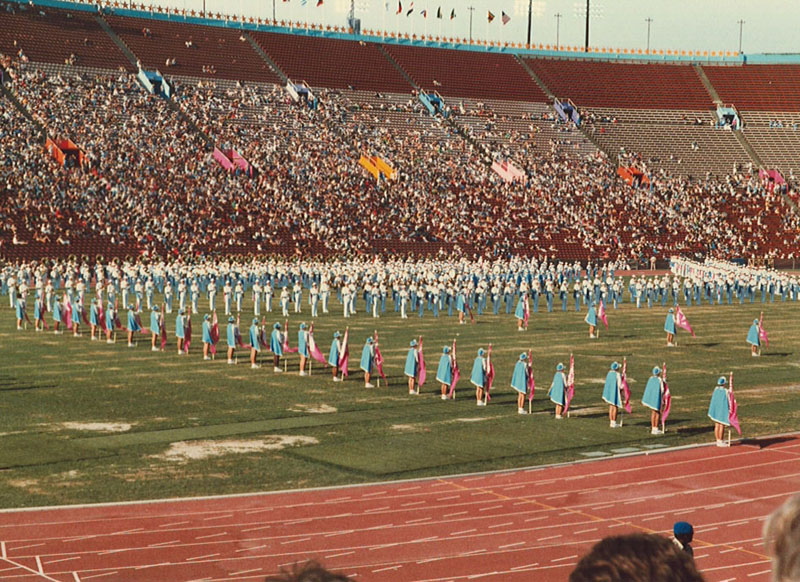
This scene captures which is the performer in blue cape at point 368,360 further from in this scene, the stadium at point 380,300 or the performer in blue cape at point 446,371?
the performer in blue cape at point 446,371

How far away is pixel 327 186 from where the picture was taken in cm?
5153

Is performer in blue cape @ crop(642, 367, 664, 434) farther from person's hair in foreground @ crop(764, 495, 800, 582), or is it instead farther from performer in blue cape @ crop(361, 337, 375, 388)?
person's hair in foreground @ crop(764, 495, 800, 582)

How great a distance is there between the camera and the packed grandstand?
45.8 m

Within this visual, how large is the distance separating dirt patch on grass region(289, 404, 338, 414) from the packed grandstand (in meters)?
25.6

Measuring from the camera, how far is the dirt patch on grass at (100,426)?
52.4 ft

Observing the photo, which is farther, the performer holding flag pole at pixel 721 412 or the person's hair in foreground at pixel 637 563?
the performer holding flag pole at pixel 721 412

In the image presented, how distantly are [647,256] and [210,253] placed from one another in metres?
22.0

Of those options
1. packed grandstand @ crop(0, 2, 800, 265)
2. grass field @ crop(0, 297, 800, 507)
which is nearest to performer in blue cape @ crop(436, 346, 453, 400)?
grass field @ crop(0, 297, 800, 507)

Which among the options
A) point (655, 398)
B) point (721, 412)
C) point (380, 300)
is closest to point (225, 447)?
point (655, 398)

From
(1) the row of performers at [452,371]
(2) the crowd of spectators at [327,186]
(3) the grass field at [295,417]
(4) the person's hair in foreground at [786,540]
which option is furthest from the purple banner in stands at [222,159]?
(4) the person's hair in foreground at [786,540]

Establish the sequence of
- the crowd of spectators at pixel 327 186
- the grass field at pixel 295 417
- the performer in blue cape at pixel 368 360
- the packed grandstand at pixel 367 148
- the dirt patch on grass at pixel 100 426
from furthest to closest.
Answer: the packed grandstand at pixel 367 148
the crowd of spectators at pixel 327 186
the performer in blue cape at pixel 368 360
the dirt patch on grass at pixel 100 426
the grass field at pixel 295 417

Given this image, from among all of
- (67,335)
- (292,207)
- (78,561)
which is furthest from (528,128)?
(78,561)

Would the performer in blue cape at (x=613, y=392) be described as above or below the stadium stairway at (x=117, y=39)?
below

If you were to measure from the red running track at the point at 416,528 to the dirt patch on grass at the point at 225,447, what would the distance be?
7.65ft
